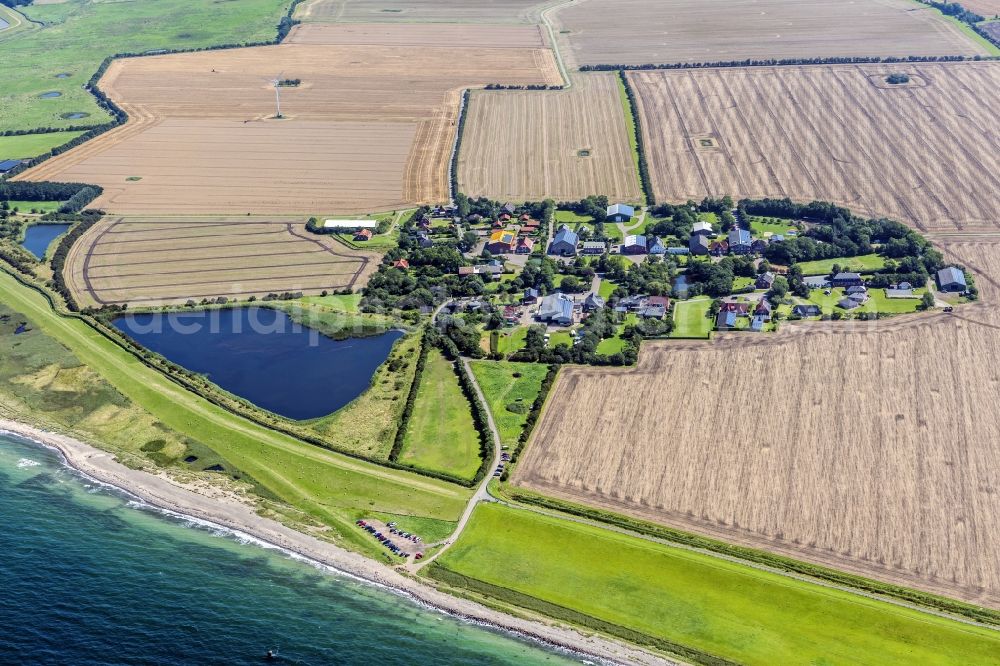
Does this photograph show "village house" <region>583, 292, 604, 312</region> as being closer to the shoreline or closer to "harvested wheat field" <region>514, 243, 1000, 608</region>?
"harvested wheat field" <region>514, 243, 1000, 608</region>

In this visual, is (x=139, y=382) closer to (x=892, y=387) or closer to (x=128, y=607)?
(x=128, y=607)

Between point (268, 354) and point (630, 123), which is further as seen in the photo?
point (630, 123)

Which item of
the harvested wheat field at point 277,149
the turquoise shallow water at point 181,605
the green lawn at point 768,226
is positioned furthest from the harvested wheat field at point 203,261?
the green lawn at point 768,226

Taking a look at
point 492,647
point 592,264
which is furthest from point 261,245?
point 492,647

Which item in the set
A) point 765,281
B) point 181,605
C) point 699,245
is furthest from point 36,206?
point 765,281

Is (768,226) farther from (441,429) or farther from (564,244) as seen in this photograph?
(441,429)
